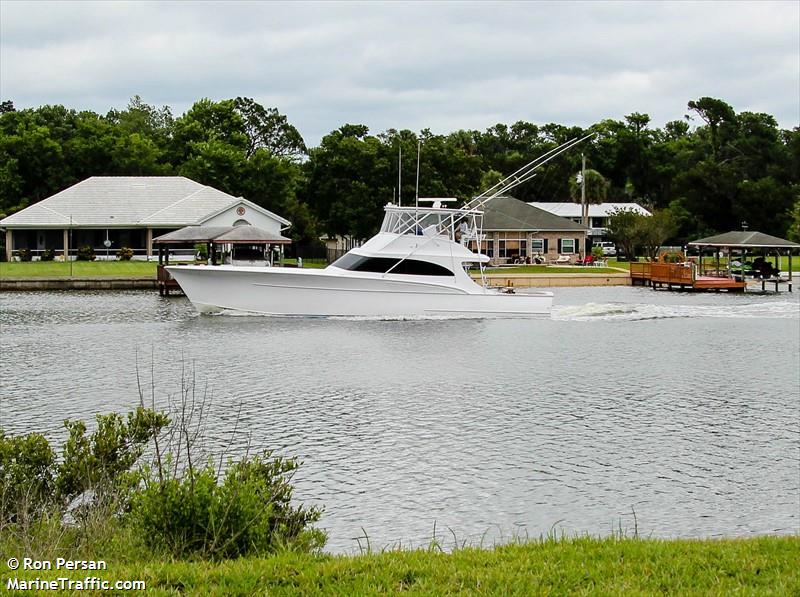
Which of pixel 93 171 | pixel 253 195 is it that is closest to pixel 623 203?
pixel 253 195

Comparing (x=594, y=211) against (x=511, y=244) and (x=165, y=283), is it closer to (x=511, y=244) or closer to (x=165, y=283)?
(x=511, y=244)

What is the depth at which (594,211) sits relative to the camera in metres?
106

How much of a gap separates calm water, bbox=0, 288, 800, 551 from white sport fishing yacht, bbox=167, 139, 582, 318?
72cm

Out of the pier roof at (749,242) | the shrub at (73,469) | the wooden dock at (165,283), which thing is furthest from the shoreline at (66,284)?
the shrub at (73,469)

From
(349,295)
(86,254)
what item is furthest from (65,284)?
(349,295)

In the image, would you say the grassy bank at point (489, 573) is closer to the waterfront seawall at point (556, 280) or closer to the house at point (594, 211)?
the waterfront seawall at point (556, 280)

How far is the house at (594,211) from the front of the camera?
101875mm

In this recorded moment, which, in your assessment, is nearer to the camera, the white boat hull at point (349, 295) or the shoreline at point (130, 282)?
the white boat hull at point (349, 295)

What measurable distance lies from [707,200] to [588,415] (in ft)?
259

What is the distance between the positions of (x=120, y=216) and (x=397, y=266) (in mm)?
37176

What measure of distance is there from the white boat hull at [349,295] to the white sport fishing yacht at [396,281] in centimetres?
4

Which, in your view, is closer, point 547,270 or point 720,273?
point 720,273

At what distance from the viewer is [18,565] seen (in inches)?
292

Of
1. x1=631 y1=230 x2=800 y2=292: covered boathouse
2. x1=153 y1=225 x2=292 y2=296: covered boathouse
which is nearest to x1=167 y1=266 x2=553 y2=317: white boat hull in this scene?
x1=153 y1=225 x2=292 y2=296: covered boathouse
